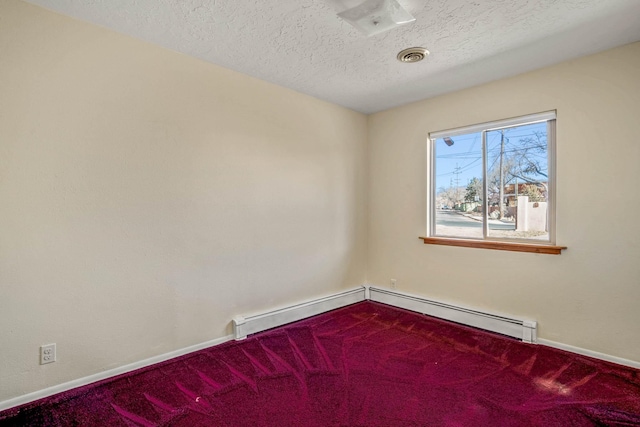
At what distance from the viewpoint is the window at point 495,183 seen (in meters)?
2.87

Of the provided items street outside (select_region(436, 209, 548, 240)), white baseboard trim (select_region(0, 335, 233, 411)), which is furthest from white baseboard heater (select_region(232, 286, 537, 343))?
street outside (select_region(436, 209, 548, 240))

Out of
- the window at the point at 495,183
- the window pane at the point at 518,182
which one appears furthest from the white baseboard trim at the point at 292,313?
the window pane at the point at 518,182

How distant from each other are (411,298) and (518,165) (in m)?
1.86

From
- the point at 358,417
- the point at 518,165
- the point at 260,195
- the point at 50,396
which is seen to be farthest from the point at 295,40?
the point at 50,396

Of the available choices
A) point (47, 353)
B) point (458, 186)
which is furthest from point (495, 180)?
point (47, 353)

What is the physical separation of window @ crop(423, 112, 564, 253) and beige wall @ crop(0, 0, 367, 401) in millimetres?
1666

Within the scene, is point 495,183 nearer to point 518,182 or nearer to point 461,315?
point 518,182

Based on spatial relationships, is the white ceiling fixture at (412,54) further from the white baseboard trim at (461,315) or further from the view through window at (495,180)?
the white baseboard trim at (461,315)

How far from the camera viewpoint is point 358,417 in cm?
182

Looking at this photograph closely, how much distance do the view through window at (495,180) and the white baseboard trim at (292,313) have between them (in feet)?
4.36

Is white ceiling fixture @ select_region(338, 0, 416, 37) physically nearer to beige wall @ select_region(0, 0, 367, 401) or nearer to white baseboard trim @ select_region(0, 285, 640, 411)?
beige wall @ select_region(0, 0, 367, 401)

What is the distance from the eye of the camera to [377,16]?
194 centimetres

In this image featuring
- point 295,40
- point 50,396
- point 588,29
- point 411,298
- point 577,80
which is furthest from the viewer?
point 411,298

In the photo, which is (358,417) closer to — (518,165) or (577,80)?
(518,165)
